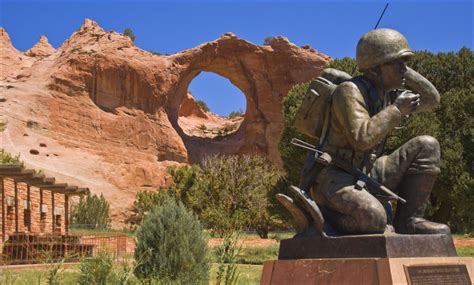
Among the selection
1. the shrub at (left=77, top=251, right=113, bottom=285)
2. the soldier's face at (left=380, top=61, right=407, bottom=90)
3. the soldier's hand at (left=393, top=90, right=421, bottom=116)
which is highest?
the soldier's face at (left=380, top=61, right=407, bottom=90)

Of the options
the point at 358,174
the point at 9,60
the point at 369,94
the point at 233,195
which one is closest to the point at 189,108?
the point at 9,60

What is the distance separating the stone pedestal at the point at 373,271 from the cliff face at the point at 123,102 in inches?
1526

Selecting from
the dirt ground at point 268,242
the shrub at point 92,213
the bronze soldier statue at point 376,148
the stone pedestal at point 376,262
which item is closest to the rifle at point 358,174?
the bronze soldier statue at point 376,148

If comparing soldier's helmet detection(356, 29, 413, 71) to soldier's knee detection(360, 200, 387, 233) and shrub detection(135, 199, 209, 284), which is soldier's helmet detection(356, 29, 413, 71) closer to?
soldier's knee detection(360, 200, 387, 233)

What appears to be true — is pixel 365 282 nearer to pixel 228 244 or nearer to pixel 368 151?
pixel 368 151

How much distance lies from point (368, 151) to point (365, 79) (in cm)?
63

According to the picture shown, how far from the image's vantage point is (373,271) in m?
4.50

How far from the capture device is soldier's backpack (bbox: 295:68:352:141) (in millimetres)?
5301

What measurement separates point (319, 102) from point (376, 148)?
0.63 metres

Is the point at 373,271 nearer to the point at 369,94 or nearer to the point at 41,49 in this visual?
the point at 369,94

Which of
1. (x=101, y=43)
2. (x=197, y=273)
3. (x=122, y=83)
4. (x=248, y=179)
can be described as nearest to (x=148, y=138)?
(x=122, y=83)

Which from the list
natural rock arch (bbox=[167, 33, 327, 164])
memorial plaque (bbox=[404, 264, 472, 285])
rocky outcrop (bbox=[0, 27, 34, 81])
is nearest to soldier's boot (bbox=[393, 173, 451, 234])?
memorial plaque (bbox=[404, 264, 472, 285])

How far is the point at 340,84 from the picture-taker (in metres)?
5.14

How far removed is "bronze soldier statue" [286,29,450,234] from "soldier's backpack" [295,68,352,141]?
0.38 ft
